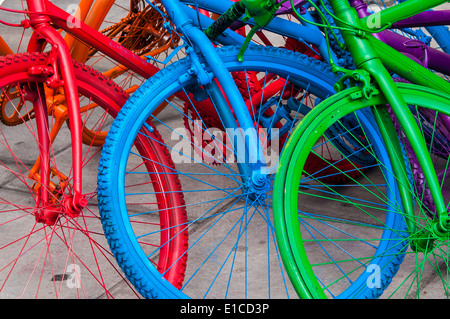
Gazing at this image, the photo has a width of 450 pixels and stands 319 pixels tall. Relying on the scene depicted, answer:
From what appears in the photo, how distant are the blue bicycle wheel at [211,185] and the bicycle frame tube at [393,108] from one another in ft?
0.94

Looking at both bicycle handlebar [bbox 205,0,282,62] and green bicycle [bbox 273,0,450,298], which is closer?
green bicycle [bbox 273,0,450,298]

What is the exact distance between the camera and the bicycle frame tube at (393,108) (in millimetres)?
1787

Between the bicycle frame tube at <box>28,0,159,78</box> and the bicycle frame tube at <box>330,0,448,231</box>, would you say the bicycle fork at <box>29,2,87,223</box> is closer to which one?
the bicycle frame tube at <box>28,0,159,78</box>

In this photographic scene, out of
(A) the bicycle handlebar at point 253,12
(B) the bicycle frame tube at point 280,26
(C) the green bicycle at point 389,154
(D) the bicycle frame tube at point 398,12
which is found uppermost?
(B) the bicycle frame tube at point 280,26

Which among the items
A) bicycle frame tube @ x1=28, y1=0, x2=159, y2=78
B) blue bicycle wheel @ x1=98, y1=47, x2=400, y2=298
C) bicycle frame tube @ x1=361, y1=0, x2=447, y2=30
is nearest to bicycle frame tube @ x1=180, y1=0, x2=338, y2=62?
blue bicycle wheel @ x1=98, y1=47, x2=400, y2=298

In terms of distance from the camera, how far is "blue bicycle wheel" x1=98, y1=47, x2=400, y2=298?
6.68 feet

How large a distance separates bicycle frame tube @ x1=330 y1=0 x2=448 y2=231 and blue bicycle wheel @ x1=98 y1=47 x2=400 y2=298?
0.29m

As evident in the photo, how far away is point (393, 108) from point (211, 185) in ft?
2.93

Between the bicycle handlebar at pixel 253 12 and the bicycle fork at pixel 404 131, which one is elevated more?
the bicycle handlebar at pixel 253 12

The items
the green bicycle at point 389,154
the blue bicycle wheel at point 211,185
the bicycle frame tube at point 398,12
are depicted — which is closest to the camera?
the green bicycle at point 389,154

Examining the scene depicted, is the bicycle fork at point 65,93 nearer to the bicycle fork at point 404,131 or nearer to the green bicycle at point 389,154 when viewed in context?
the green bicycle at point 389,154

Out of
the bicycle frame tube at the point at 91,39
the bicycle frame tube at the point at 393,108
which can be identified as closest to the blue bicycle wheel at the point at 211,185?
the bicycle frame tube at the point at 91,39

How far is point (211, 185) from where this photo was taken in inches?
97.8

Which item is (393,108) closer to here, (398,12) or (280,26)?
(398,12)
